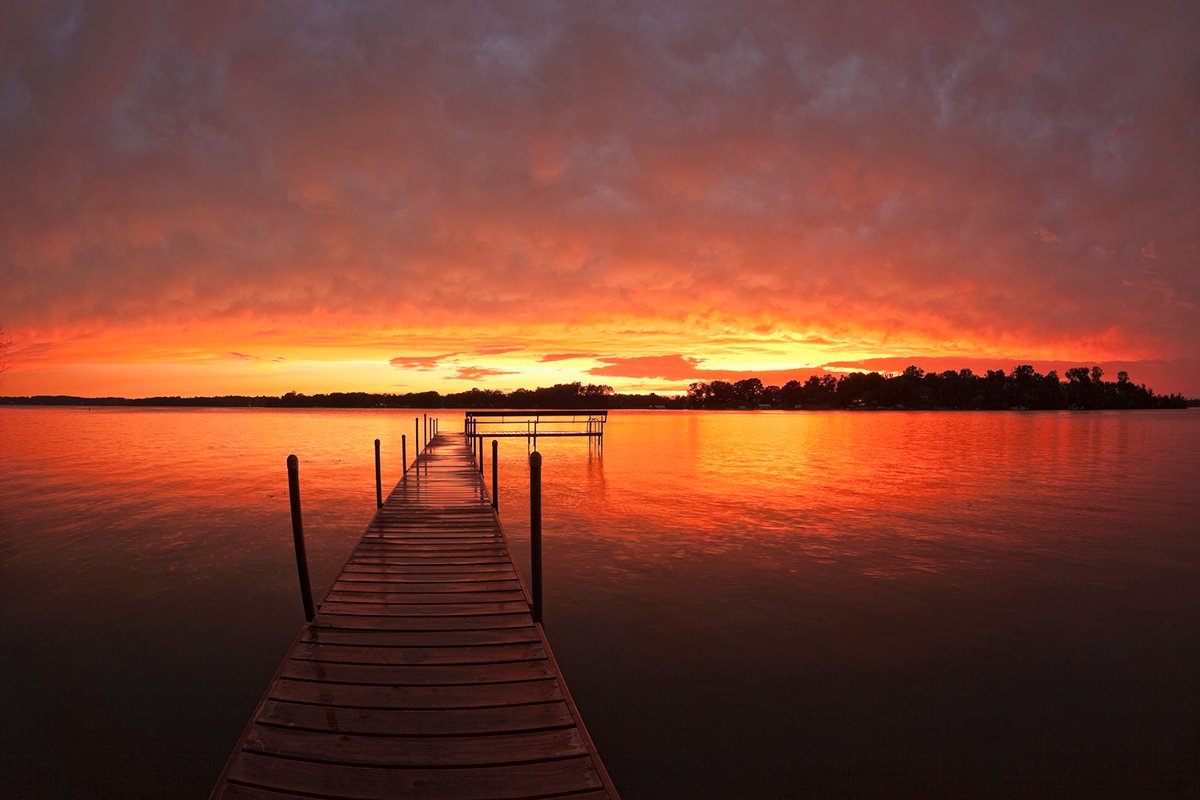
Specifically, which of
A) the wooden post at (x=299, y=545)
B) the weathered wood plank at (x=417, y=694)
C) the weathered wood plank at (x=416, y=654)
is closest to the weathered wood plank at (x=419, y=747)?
the weathered wood plank at (x=417, y=694)

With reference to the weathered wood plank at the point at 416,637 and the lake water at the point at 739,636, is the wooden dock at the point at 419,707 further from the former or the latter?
the lake water at the point at 739,636

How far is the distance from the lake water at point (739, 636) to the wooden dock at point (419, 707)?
1.51m

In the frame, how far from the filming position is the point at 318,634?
259 inches

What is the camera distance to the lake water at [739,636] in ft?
20.6

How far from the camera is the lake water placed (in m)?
6.29

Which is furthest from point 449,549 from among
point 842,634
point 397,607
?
point 842,634

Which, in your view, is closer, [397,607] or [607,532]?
[397,607]

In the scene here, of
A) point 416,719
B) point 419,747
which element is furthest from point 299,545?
point 419,747

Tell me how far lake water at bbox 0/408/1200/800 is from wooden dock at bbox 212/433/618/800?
1506 mm

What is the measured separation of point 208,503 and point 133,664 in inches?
576

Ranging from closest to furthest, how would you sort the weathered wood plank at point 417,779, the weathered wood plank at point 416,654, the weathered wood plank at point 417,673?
the weathered wood plank at point 417,779 < the weathered wood plank at point 417,673 < the weathered wood plank at point 416,654

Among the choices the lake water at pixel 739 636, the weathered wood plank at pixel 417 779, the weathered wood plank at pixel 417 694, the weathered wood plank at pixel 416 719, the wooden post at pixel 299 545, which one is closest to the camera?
the weathered wood plank at pixel 417 779

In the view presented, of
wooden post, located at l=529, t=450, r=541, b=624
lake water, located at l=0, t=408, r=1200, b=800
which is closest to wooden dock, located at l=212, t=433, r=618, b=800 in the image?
wooden post, located at l=529, t=450, r=541, b=624

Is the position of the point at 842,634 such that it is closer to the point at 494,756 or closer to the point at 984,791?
the point at 984,791
